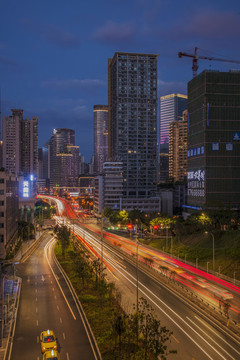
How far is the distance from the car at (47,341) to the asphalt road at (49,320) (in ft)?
2.36

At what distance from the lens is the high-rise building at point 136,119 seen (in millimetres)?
160625

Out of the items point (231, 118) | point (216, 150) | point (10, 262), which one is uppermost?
point (231, 118)

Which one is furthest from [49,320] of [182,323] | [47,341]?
[182,323]

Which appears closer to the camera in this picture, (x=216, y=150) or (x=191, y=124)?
(x=216, y=150)

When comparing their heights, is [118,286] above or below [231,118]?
below

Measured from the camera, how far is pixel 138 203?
135 meters

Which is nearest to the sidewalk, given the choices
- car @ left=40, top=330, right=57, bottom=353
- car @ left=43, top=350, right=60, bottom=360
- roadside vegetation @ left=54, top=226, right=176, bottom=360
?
car @ left=40, top=330, right=57, bottom=353

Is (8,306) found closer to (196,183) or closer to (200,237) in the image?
(200,237)

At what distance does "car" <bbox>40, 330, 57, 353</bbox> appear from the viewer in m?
26.6

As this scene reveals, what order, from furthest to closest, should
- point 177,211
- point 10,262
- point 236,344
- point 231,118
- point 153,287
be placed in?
point 177,211, point 231,118, point 10,262, point 153,287, point 236,344

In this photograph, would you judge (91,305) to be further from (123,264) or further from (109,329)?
(123,264)

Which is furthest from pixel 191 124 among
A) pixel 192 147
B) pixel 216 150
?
pixel 216 150

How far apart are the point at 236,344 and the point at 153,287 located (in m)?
17.1

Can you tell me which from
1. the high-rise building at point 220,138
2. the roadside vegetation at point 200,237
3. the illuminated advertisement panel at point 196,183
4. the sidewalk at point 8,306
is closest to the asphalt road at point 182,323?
the roadside vegetation at point 200,237
